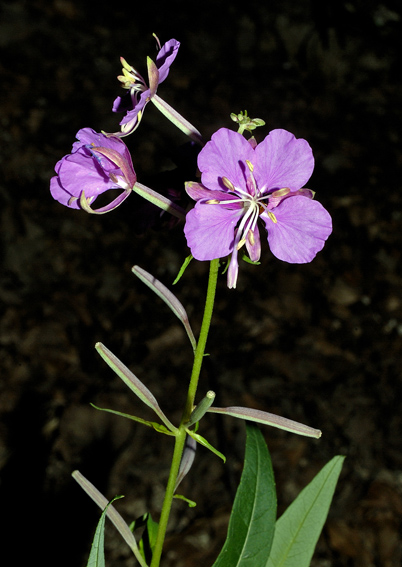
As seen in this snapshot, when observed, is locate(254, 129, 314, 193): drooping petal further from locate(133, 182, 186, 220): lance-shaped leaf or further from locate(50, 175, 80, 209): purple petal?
locate(50, 175, 80, 209): purple petal

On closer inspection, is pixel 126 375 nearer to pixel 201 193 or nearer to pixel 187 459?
pixel 187 459

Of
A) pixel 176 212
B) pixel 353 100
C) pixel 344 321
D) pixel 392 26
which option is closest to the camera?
pixel 176 212

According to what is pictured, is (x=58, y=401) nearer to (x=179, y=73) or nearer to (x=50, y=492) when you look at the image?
(x=50, y=492)

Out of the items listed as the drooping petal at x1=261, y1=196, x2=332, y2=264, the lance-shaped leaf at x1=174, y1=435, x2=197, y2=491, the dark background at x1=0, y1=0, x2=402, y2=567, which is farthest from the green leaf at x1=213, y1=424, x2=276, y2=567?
the dark background at x1=0, y1=0, x2=402, y2=567

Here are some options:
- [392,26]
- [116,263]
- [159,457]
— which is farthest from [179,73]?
[159,457]

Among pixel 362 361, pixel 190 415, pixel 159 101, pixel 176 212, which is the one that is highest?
pixel 159 101

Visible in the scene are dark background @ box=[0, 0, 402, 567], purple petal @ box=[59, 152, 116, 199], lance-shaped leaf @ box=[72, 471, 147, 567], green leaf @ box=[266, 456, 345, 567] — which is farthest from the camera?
dark background @ box=[0, 0, 402, 567]

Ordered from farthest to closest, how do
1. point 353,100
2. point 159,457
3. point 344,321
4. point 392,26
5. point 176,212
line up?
1. point 392,26
2. point 353,100
3. point 344,321
4. point 159,457
5. point 176,212

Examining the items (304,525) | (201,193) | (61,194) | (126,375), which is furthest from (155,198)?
(304,525)
